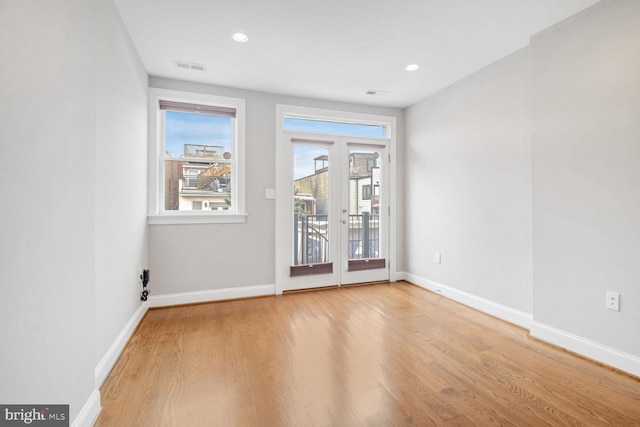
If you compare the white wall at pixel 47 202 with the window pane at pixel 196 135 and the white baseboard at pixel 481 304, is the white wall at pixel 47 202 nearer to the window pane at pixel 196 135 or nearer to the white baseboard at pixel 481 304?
the window pane at pixel 196 135

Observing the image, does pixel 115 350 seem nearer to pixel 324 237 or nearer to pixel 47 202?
pixel 47 202

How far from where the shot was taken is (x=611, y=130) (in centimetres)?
202

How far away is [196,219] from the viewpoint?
335 cm

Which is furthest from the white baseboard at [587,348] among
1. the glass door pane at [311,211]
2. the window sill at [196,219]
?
the window sill at [196,219]

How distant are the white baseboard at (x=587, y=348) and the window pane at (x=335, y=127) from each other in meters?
2.97

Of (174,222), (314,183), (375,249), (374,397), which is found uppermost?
(314,183)

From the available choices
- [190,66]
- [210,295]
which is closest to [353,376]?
[210,295]

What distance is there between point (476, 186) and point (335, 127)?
76.4 inches

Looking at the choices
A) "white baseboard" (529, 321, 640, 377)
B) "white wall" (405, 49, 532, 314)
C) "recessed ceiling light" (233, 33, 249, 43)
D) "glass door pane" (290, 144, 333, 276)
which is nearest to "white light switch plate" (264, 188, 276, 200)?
"glass door pane" (290, 144, 333, 276)

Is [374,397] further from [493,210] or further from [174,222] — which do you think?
[174,222]

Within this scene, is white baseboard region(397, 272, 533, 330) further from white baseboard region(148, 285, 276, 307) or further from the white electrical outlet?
white baseboard region(148, 285, 276, 307)

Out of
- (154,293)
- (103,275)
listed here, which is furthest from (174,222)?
(103,275)

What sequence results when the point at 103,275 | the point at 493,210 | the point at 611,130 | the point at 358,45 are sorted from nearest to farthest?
the point at 103,275, the point at 611,130, the point at 358,45, the point at 493,210

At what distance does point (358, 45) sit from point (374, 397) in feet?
8.97
